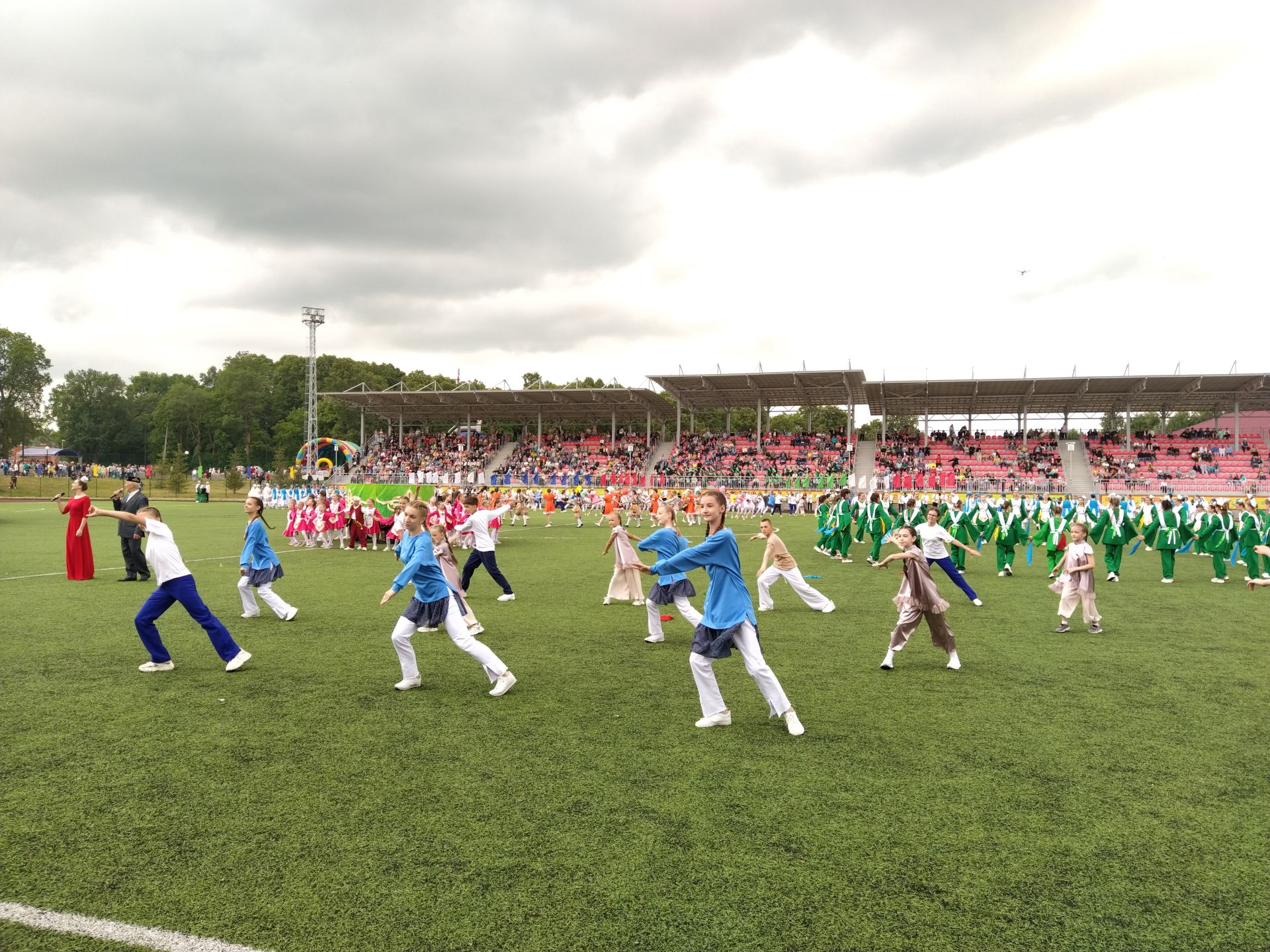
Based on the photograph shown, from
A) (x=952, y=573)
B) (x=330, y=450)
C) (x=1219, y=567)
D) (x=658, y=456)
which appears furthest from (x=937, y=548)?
(x=330, y=450)

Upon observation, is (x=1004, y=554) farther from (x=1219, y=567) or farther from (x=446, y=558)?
(x=446, y=558)

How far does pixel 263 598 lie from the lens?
33.4 ft

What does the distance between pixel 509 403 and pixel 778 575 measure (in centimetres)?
4542

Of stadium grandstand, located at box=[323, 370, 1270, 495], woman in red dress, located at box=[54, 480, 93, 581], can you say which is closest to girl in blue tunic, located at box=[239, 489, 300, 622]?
woman in red dress, located at box=[54, 480, 93, 581]

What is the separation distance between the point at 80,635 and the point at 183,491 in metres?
50.1

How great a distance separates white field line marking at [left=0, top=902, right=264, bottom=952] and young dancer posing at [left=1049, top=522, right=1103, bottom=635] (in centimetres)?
947

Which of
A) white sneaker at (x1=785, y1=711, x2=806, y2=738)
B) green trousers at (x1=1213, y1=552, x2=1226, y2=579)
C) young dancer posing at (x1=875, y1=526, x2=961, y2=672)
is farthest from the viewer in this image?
green trousers at (x1=1213, y1=552, x2=1226, y2=579)

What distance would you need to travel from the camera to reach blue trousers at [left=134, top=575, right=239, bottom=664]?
718cm

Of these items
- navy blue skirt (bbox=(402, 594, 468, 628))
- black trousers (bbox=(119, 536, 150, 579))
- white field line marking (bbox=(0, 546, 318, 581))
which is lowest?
white field line marking (bbox=(0, 546, 318, 581))

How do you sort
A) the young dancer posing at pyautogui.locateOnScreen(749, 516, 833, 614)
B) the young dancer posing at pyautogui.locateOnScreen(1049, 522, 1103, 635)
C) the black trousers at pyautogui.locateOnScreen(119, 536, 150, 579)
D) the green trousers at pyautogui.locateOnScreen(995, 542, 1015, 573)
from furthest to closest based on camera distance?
the green trousers at pyautogui.locateOnScreen(995, 542, 1015, 573) → the black trousers at pyautogui.locateOnScreen(119, 536, 150, 579) → the young dancer posing at pyautogui.locateOnScreen(749, 516, 833, 614) → the young dancer posing at pyautogui.locateOnScreen(1049, 522, 1103, 635)

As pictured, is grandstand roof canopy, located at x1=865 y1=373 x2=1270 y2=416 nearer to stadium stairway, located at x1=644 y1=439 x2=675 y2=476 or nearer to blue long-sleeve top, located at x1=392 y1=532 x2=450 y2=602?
stadium stairway, located at x1=644 y1=439 x2=675 y2=476

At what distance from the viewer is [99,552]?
18281 millimetres

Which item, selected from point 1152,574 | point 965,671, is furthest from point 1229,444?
point 965,671

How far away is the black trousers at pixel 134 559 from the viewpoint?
44.8ft
